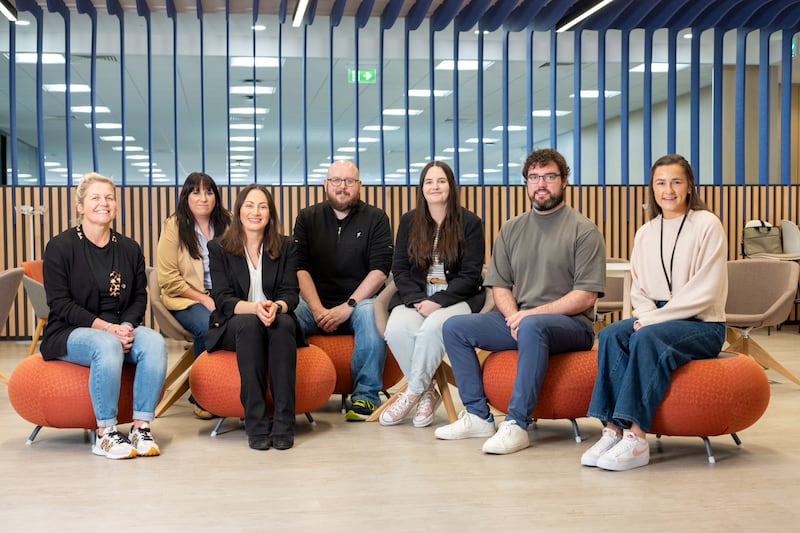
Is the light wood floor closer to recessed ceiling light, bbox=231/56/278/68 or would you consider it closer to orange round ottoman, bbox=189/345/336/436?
orange round ottoman, bbox=189/345/336/436

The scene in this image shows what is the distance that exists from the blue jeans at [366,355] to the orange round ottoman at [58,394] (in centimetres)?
117

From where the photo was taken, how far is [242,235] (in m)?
4.90

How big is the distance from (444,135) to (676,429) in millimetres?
16447

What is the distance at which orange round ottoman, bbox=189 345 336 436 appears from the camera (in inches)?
178

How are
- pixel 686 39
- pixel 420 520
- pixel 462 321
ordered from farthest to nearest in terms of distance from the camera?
pixel 686 39 < pixel 462 321 < pixel 420 520

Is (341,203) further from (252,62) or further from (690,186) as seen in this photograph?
(252,62)

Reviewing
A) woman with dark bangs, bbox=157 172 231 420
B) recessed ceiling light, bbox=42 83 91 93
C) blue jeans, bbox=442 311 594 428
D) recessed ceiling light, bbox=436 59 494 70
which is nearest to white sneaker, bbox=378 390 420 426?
blue jeans, bbox=442 311 594 428

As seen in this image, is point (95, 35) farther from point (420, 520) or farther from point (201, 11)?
point (420, 520)

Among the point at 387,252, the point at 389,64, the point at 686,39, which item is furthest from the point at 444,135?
the point at 387,252

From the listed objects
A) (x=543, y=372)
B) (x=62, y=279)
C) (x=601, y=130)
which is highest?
(x=601, y=130)

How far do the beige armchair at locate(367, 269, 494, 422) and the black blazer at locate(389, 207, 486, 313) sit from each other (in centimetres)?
5

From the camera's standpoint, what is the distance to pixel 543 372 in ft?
14.0

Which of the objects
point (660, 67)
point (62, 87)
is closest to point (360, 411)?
point (660, 67)

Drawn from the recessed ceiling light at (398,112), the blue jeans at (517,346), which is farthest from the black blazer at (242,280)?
the recessed ceiling light at (398,112)
